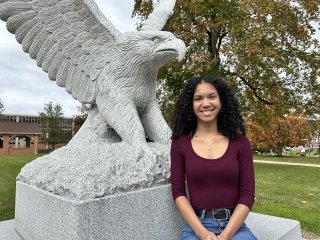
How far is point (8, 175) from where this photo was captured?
1060 centimetres

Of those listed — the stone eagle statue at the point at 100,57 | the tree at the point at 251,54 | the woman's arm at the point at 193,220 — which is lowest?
the woman's arm at the point at 193,220

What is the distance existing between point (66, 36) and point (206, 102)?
5.72 feet

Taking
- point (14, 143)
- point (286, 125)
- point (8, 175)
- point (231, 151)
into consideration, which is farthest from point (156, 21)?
point (14, 143)

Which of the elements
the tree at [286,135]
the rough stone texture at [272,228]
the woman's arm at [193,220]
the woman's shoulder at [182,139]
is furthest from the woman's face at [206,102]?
the tree at [286,135]

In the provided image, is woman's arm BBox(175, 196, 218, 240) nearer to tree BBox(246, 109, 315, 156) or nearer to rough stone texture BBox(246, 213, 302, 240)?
rough stone texture BBox(246, 213, 302, 240)

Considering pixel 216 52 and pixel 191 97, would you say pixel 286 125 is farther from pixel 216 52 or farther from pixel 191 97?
pixel 191 97

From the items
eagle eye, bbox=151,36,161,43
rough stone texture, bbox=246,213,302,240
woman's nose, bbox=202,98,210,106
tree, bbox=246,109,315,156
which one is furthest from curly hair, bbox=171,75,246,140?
Answer: tree, bbox=246,109,315,156

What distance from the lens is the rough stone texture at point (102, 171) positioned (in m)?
2.50

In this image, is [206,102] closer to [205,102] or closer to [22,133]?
[205,102]

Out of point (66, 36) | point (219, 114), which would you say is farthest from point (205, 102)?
point (66, 36)

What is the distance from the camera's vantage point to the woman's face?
237 cm

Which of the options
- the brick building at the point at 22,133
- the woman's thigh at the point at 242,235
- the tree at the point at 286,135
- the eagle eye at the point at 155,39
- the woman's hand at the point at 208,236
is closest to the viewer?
the woman's hand at the point at 208,236

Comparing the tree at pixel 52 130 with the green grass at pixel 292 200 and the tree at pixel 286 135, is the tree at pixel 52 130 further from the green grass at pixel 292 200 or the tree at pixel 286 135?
the green grass at pixel 292 200

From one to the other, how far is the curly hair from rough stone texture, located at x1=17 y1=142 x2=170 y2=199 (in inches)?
17.9
